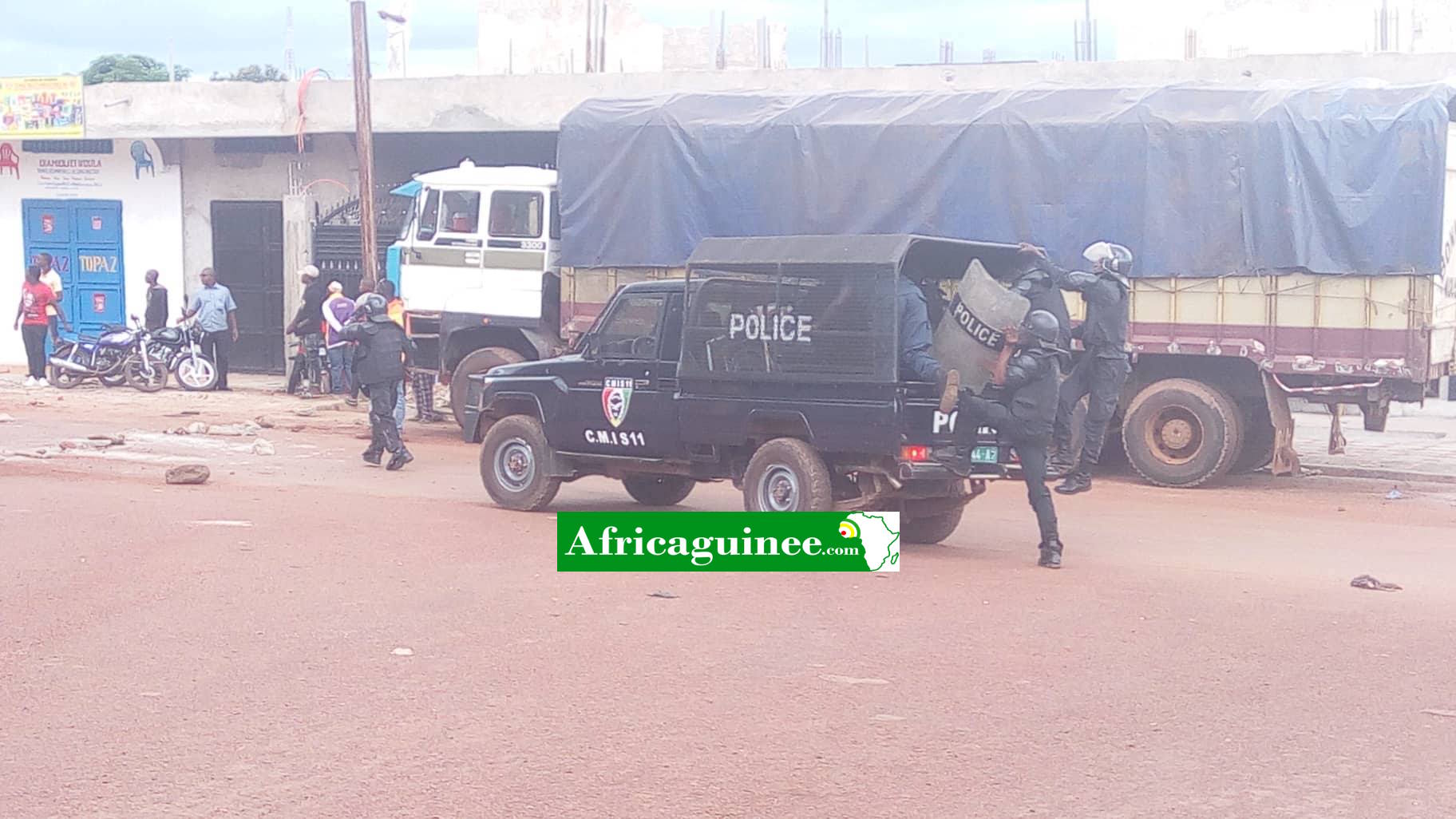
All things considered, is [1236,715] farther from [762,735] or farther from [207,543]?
[207,543]

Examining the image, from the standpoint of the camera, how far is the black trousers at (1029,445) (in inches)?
372

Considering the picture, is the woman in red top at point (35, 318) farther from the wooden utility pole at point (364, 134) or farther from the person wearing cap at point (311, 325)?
the wooden utility pole at point (364, 134)

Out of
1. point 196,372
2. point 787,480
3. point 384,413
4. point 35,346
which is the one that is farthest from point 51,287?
point 787,480

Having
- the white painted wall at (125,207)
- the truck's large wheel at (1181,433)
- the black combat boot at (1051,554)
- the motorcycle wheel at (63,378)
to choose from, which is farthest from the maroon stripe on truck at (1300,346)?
the white painted wall at (125,207)

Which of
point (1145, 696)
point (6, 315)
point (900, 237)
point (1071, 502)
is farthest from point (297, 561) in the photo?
point (6, 315)

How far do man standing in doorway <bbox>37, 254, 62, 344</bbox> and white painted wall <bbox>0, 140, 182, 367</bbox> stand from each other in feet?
7.24

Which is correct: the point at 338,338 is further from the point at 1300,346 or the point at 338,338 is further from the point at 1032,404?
the point at 1032,404

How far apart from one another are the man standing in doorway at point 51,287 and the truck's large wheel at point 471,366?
8046mm

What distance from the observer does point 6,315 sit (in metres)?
26.8

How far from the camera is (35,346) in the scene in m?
22.7

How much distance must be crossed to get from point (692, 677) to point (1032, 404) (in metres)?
3.58

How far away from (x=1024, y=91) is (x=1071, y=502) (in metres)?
4.33

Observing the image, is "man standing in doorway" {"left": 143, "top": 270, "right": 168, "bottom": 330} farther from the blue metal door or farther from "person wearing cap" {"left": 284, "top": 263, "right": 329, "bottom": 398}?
the blue metal door

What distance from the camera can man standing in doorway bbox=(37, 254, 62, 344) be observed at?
22.4 meters
